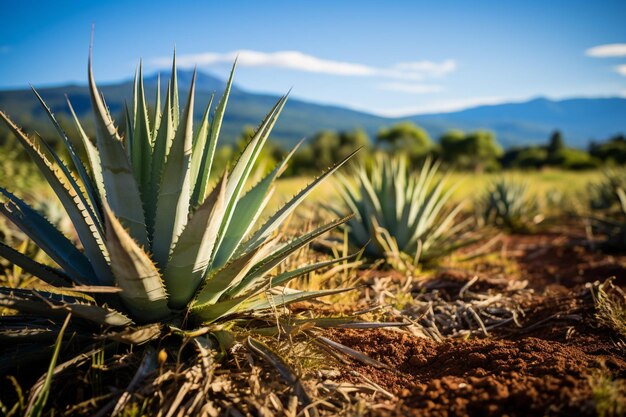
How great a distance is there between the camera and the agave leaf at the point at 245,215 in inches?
88.2

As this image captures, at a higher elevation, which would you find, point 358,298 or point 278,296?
point 278,296

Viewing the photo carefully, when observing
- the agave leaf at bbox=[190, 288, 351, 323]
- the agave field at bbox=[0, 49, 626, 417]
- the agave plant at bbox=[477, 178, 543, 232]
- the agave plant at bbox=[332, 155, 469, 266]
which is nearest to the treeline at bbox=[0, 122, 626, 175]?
the agave plant at bbox=[477, 178, 543, 232]

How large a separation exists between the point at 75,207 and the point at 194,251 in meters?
0.52

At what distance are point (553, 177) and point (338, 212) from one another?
672 inches

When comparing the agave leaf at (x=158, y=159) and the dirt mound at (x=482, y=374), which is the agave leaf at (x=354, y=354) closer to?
the dirt mound at (x=482, y=374)

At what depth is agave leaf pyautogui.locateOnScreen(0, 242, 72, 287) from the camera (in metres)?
1.92

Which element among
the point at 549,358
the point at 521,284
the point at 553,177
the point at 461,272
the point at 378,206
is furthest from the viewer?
the point at 553,177

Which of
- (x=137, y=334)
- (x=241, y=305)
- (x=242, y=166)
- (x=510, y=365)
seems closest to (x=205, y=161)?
(x=242, y=166)

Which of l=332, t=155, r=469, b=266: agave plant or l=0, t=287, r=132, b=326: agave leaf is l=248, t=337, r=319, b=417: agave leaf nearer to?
l=0, t=287, r=132, b=326: agave leaf

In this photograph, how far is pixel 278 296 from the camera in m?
2.29

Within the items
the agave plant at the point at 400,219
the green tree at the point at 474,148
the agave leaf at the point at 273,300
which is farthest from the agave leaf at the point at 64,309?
the green tree at the point at 474,148

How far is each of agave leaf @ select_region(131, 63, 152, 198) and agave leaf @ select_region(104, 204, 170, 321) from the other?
1.52 ft

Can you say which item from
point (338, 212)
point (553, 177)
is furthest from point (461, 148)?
point (338, 212)

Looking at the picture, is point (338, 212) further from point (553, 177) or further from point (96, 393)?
point (553, 177)
